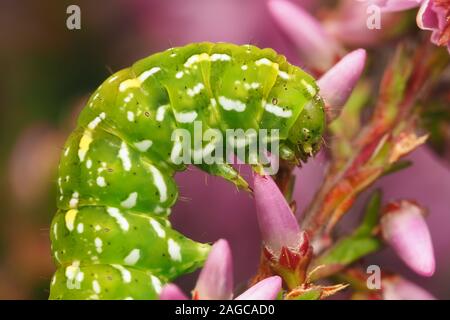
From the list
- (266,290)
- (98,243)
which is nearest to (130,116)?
(98,243)

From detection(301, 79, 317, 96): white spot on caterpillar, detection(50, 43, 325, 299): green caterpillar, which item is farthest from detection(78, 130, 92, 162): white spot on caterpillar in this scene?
detection(301, 79, 317, 96): white spot on caterpillar

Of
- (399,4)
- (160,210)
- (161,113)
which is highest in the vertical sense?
(399,4)

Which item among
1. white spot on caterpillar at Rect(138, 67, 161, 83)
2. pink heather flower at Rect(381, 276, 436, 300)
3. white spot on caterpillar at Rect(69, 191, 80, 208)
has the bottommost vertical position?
pink heather flower at Rect(381, 276, 436, 300)

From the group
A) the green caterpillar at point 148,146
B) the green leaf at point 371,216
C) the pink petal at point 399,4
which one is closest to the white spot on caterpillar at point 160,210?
the green caterpillar at point 148,146

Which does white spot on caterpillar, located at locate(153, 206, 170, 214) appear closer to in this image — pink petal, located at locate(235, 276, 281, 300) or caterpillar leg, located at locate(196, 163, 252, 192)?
caterpillar leg, located at locate(196, 163, 252, 192)

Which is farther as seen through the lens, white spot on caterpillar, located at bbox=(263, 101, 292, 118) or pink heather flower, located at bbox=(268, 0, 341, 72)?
pink heather flower, located at bbox=(268, 0, 341, 72)

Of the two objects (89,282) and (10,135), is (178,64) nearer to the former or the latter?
(89,282)

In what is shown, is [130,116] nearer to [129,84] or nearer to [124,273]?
[129,84]
